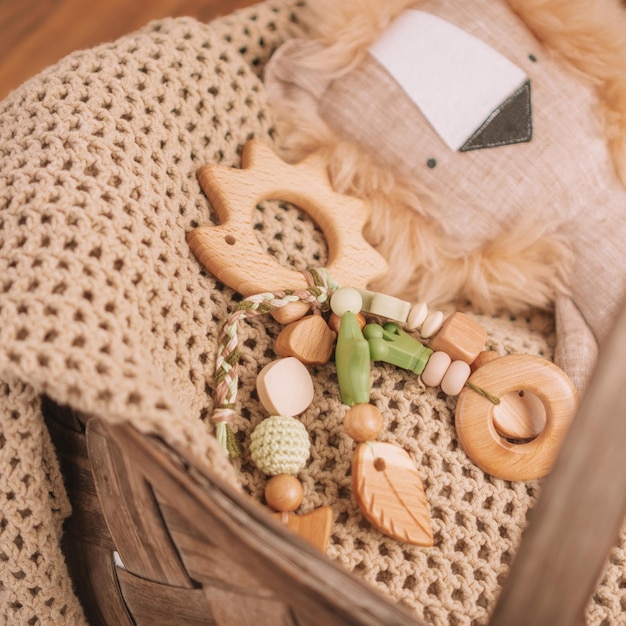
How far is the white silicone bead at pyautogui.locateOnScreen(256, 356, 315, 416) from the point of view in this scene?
0.60 metres

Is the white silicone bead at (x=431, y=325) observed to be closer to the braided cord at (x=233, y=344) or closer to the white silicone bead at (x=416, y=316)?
the white silicone bead at (x=416, y=316)

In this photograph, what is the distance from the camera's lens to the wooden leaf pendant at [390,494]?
570 mm

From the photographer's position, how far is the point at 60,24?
4.01ft

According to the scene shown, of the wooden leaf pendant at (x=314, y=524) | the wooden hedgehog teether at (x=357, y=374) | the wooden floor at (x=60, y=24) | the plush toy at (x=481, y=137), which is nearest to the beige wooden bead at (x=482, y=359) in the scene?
the wooden hedgehog teether at (x=357, y=374)

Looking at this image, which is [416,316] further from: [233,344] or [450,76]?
[450,76]

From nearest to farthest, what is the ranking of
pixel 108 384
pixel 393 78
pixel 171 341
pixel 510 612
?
pixel 510 612 → pixel 108 384 → pixel 171 341 → pixel 393 78

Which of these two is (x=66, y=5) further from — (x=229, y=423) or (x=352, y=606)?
(x=352, y=606)

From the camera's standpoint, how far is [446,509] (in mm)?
616

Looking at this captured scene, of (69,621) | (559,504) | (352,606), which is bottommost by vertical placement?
(69,621)

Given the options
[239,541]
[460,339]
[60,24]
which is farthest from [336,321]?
[60,24]

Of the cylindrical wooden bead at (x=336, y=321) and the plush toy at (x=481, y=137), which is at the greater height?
the plush toy at (x=481, y=137)

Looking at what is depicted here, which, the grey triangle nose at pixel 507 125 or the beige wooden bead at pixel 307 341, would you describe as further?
the grey triangle nose at pixel 507 125

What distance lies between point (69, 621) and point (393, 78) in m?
0.72

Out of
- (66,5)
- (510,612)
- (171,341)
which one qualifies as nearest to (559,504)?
(510,612)
